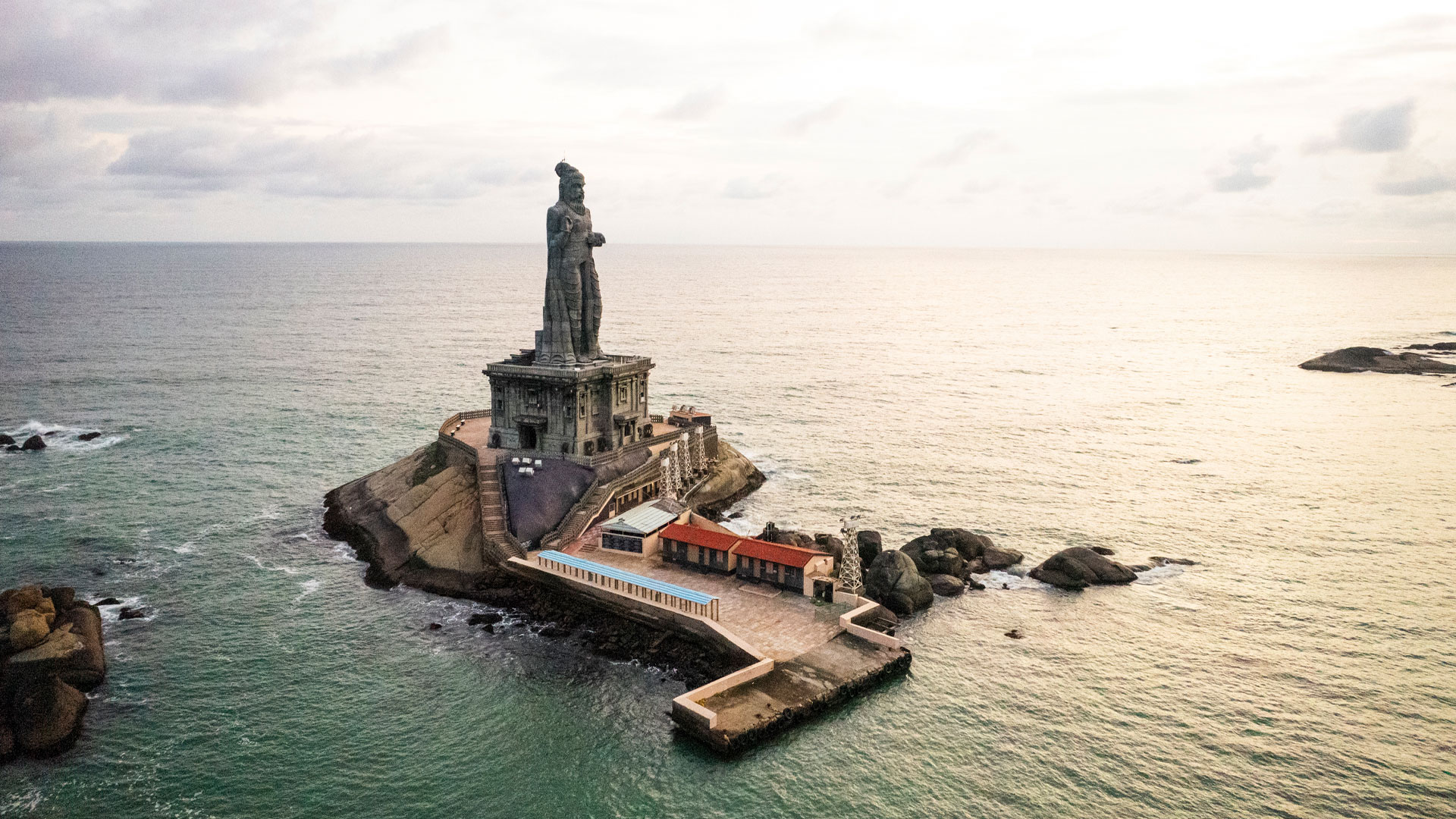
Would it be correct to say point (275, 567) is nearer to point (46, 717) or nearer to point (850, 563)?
point (46, 717)

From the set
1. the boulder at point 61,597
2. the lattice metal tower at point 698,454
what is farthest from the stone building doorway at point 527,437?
the boulder at point 61,597

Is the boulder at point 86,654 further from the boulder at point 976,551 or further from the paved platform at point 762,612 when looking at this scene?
the boulder at point 976,551

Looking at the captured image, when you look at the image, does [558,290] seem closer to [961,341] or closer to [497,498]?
[497,498]

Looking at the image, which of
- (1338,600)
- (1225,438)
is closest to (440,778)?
(1338,600)

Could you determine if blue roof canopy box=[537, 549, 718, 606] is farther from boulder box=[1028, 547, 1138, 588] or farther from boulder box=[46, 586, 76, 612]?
boulder box=[46, 586, 76, 612]

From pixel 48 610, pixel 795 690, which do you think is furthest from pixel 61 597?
pixel 795 690
